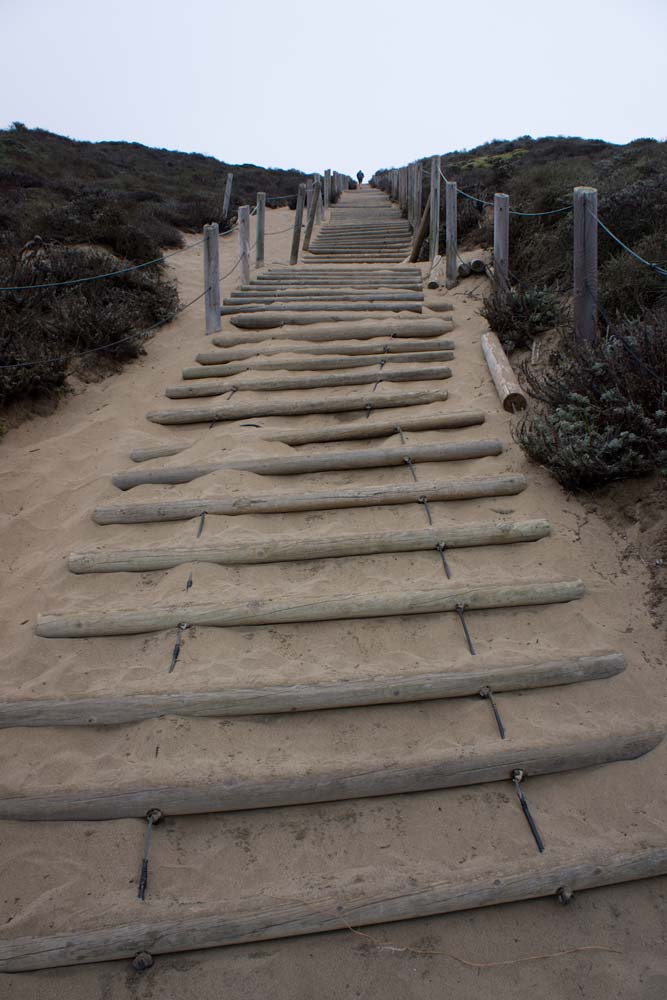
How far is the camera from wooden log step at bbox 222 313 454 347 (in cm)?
738

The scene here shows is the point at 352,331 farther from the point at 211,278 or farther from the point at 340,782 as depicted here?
the point at 340,782

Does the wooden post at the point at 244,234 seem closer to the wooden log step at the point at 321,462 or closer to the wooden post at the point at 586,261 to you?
the wooden post at the point at 586,261

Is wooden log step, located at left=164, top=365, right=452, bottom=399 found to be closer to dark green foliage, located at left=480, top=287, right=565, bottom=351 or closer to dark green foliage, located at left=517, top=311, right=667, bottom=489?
dark green foliage, located at left=480, top=287, right=565, bottom=351

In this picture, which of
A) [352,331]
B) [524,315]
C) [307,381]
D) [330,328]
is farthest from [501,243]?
[307,381]

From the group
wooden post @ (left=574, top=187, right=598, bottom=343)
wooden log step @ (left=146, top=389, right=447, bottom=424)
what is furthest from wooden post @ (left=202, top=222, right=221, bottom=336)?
wooden post @ (left=574, top=187, right=598, bottom=343)

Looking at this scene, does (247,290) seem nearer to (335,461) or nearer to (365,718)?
(335,461)

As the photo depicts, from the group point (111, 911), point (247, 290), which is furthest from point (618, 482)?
point (247, 290)

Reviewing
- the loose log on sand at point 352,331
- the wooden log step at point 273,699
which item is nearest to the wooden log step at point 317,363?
the loose log on sand at point 352,331

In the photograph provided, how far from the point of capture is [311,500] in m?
4.36

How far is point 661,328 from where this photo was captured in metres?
4.36

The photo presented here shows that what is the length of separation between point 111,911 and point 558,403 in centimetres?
401

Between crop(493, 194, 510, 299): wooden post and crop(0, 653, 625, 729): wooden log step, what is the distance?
15.9 feet

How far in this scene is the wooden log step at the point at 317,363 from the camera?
6711 mm

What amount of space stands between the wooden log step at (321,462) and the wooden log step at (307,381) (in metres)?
1.62
